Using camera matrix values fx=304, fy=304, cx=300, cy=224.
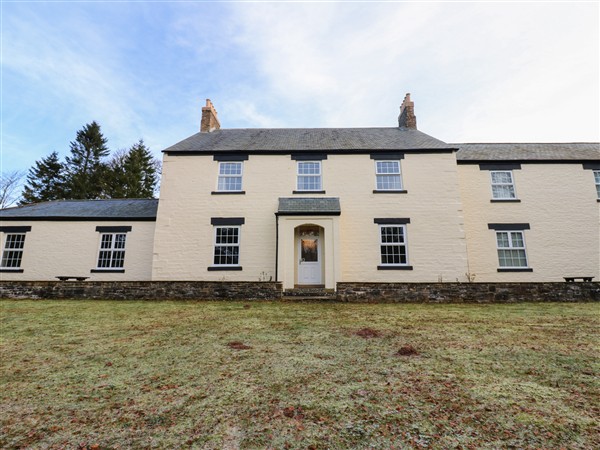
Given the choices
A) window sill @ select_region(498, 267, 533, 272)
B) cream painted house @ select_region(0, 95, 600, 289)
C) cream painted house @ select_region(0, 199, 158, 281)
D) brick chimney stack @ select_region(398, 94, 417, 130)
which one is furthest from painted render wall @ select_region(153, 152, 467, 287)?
brick chimney stack @ select_region(398, 94, 417, 130)

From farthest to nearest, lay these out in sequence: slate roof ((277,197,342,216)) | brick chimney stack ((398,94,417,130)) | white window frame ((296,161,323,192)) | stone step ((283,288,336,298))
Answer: brick chimney stack ((398,94,417,130)) < white window frame ((296,161,323,192)) < slate roof ((277,197,342,216)) < stone step ((283,288,336,298))

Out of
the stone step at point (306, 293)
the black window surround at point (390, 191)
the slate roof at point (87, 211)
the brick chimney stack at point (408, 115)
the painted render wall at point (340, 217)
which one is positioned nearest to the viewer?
the stone step at point (306, 293)

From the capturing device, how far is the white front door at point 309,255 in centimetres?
1474

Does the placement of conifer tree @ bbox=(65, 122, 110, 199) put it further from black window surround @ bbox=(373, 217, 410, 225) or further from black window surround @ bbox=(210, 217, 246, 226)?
black window surround @ bbox=(373, 217, 410, 225)

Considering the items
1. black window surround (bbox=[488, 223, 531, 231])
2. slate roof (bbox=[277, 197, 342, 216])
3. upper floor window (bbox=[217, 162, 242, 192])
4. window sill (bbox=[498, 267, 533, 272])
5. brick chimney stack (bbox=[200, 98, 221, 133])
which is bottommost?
window sill (bbox=[498, 267, 533, 272])

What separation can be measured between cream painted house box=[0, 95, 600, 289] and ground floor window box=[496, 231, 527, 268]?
0.06 metres

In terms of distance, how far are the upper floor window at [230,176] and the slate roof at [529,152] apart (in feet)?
38.3

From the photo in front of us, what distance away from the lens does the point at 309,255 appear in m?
15.0

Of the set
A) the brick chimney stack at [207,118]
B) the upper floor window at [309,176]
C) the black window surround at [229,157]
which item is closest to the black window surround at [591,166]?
the upper floor window at [309,176]

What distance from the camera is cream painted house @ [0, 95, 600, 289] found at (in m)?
14.6

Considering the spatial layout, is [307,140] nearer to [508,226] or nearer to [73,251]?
[508,226]

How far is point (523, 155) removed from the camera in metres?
16.5

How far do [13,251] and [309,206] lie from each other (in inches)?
627

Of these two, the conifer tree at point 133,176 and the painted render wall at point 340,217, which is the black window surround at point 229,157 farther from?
the conifer tree at point 133,176
